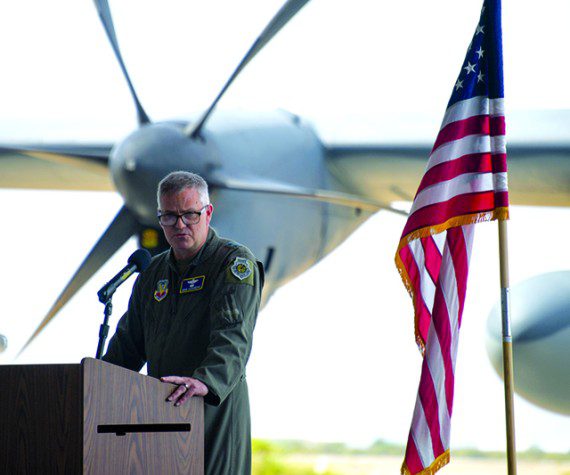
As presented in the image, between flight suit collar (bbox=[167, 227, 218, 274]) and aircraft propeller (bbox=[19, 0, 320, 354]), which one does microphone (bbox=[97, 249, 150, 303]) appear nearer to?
flight suit collar (bbox=[167, 227, 218, 274])

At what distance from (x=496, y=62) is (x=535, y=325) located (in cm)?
413

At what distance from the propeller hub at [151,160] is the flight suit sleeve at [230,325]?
11.3ft

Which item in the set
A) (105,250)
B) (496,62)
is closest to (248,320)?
(496,62)

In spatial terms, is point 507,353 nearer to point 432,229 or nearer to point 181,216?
point 432,229

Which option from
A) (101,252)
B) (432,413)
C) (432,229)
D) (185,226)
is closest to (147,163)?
(101,252)

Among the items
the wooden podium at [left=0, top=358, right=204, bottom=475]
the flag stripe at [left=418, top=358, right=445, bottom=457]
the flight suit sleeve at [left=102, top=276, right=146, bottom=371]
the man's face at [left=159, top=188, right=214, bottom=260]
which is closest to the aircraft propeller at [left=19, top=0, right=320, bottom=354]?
the flag stripe at [left=418, top=358, right=445, bottom=457]

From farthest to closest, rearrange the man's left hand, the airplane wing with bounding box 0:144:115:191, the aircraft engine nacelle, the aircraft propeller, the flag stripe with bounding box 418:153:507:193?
the aircraft engine nacelle
the airplane wing with bounding box 0:144:115:191
the aircraft propeller
the flag stripe with bounding box 418:153:507:193
the man's left hand

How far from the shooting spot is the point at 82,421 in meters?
1.90

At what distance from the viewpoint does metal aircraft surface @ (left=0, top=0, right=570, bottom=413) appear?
6070 mm

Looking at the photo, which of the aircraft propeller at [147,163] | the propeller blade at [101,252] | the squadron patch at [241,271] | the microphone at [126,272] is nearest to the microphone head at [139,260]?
the microphone at [126,272]

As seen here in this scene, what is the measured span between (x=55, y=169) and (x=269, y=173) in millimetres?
2603

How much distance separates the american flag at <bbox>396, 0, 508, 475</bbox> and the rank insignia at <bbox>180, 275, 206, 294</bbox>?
994mm

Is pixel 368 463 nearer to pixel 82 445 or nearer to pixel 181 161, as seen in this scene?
pixel 181 161

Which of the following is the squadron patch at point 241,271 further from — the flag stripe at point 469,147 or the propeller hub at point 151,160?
the propeller hub at point 151,160
